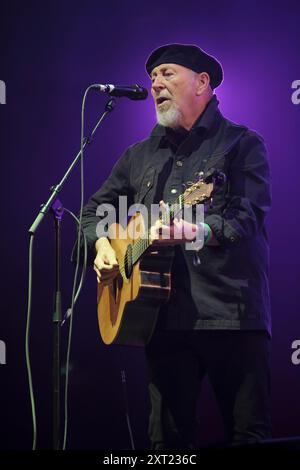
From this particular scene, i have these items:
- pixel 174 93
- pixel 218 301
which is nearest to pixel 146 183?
pixel 174 93

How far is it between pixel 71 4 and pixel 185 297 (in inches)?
88.8

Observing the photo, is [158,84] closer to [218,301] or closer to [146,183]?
[146,183]

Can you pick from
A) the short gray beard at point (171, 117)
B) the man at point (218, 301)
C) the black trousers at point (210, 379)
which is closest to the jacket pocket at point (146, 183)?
the man at point (218, 301)

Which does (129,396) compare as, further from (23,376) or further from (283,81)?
(283,81)

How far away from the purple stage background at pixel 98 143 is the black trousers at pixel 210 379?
1.18 m

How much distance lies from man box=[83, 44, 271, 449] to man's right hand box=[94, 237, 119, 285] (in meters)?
0.29

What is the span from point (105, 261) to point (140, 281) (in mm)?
405

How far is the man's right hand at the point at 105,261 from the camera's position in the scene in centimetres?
283

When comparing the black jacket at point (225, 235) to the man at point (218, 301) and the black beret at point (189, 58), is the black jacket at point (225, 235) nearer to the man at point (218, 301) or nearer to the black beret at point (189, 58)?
the man at point (218, 301)

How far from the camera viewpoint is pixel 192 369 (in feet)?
8.30

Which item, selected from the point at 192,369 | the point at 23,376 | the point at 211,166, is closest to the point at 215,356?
the point at 192,369

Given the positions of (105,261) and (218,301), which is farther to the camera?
(105,261)

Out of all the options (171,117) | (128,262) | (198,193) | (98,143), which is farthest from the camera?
(98,143)

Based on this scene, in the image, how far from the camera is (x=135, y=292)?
2.53 metres
